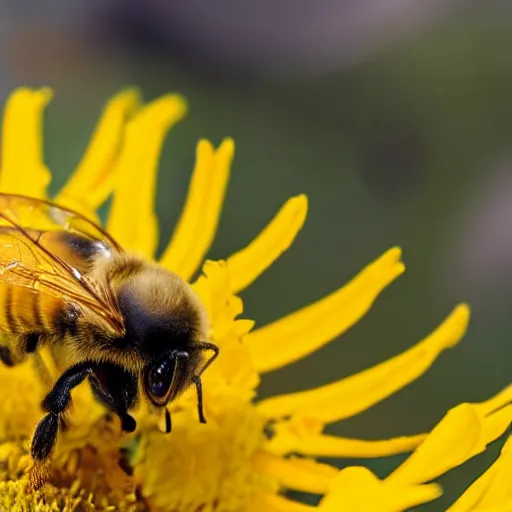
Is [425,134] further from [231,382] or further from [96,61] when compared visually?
[231,382]

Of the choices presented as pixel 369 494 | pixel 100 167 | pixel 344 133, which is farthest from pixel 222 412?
pixel 344 133

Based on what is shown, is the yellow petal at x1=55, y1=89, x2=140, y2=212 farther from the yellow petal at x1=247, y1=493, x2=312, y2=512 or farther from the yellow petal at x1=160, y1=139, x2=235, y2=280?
the yellow petal at x1=247, y1=493, x2=312, y2=512

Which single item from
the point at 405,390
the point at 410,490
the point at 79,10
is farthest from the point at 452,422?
the point at 79,10

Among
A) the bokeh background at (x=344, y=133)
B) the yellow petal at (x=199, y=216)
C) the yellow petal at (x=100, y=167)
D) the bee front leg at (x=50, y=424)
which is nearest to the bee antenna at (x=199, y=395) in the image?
the bee front leg at (x=50, y=424)

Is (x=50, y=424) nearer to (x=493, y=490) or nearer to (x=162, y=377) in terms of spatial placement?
(x=162, y=377)

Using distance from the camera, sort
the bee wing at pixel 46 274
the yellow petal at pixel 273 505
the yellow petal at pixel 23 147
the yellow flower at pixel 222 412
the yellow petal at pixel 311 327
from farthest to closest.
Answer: the yellow petal at pixel 23 147 → the yellow petal at pixel 311 327 → the yellow petal at pixel 273 505 → the yellow flower at pixel 222 412 → the bee wing at pixel 46 274

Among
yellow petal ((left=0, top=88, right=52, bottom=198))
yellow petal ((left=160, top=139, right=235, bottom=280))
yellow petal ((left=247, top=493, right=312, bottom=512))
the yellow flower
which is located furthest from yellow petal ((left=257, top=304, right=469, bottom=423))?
yellow petal ((left=0, top=88, right=52, bottom=198))

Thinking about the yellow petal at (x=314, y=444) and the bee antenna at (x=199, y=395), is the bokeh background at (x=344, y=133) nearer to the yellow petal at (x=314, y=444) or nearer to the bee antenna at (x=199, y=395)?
the yellow petal at (x=314, y=444)
